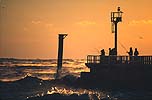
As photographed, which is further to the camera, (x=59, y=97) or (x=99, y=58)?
(x=99, y=58)

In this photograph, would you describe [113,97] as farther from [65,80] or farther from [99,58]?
[65,80]

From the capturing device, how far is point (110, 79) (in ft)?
129

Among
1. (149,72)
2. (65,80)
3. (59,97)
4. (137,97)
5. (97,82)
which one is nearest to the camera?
(59,97)

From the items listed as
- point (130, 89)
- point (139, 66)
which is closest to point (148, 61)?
point (139, 66)

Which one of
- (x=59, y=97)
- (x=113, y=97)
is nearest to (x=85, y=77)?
(x=113, y=97)

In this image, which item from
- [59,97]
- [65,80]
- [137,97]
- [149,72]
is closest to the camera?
[59,97]

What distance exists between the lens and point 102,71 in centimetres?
3981

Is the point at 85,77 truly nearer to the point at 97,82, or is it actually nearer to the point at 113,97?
the point at 97,82

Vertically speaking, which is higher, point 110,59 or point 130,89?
point 110,59

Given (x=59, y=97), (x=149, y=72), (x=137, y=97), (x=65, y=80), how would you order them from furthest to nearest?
(x=65, y=80)
(x=149, y=72)
(x=137, y=97)
(x=59, y=97)

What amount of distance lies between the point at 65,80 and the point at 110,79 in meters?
8.85

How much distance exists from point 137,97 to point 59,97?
7391 millimetres

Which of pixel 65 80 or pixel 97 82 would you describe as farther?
pixel 65 80

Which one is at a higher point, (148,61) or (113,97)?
(148,61)
